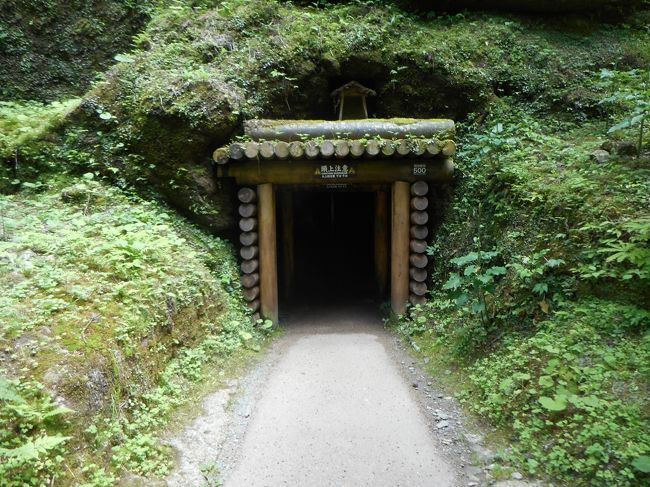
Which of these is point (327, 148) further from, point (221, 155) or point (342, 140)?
point (221, 155)

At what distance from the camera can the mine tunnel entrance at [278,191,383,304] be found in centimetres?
1341

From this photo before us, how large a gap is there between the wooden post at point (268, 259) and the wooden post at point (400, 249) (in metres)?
2.31

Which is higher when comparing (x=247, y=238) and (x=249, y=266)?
(x=247, y=238)

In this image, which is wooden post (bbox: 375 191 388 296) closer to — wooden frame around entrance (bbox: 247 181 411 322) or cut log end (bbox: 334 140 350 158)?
wooden frame around entrance (bbox: 247 181 411 322)

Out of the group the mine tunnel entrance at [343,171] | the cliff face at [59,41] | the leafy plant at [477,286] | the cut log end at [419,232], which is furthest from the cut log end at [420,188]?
the cliff face at [59,41]

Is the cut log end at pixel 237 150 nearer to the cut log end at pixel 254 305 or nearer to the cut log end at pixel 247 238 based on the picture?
the cut log end at pixel 247 238

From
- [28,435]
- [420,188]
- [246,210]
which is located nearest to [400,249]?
[420,188]

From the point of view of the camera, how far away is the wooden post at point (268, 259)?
26.3ft

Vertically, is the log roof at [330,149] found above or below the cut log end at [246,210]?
above

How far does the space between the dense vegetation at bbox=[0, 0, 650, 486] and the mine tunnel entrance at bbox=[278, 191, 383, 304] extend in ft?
14.8

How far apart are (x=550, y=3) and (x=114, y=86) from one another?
429 inches

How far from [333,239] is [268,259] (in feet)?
22.2

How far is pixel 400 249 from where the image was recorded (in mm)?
8266

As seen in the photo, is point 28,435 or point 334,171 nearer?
point 28,435
